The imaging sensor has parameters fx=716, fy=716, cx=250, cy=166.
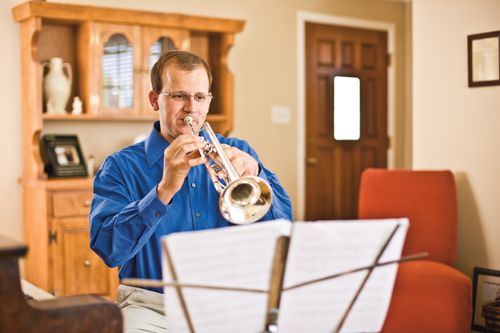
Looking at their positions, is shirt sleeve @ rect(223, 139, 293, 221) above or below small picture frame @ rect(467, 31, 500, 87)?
below

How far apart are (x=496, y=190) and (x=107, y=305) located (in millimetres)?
2734

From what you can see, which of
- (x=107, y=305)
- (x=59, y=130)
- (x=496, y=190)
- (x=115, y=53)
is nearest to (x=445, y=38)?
A: (x=496, y=190)

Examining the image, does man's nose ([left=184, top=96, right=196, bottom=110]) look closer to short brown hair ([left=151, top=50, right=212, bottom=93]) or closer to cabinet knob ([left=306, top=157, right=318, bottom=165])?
short brown hair ([left=151, top=50, right=212, bottom=93])

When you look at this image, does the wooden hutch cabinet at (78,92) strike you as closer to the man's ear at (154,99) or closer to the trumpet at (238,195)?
the man's ear at (154,99)

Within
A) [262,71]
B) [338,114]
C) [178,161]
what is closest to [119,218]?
[178,161]

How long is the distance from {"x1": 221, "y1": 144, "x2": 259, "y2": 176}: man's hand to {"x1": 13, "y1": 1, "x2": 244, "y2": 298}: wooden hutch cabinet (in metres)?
2.30

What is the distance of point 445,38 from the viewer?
386 centimetres

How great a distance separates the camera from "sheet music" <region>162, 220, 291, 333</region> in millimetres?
1334

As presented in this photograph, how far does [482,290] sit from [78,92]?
2.71m

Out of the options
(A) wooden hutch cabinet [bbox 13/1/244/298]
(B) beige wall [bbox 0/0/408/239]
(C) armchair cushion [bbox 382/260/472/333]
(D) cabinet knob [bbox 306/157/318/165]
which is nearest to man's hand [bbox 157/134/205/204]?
(C) armchair cushion [bbox 382/260/472/333]

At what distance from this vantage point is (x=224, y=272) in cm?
137

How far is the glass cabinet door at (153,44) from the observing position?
15.1ft

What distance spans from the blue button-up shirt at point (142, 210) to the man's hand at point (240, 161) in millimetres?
126

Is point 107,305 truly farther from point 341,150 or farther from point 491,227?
point 341,150
